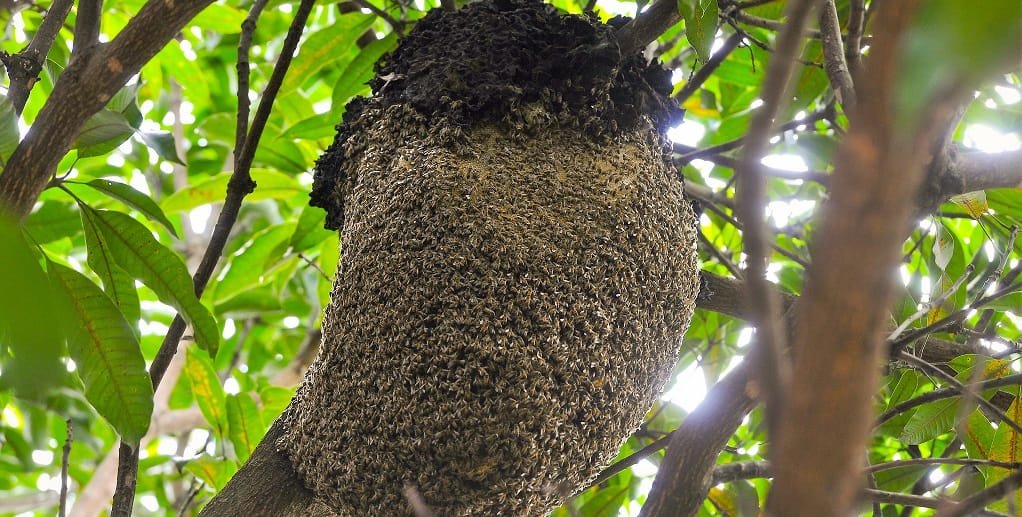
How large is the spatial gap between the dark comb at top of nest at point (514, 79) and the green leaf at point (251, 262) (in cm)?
83

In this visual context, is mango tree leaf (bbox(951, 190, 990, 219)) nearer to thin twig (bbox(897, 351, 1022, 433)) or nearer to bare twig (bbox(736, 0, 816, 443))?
thin twig (bbox(897, 351, 1022, 433))

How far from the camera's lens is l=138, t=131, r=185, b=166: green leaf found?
1.37m

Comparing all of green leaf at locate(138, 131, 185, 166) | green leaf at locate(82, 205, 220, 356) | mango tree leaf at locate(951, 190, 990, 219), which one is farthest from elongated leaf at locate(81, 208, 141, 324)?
mango tree leaf at locate(951, 190, 990, 219)

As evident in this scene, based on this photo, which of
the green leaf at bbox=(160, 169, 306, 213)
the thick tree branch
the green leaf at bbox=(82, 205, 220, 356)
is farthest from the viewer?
the green leaf at bbox=(160, 169, 306, 213)

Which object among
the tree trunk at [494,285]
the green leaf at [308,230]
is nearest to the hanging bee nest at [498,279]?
the tree trunk at [494,285]

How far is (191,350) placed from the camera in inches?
79.2

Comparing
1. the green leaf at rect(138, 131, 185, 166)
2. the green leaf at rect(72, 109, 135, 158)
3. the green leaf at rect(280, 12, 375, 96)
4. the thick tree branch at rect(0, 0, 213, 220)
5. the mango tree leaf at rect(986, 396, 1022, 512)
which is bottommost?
the mango tree leaf at rect(986, 396, 1022, 512)

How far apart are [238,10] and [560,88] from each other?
1.39 metres

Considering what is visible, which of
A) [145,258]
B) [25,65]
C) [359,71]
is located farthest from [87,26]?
[359,71]

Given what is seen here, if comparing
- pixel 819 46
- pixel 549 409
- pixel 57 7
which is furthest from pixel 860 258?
pixel 819 46

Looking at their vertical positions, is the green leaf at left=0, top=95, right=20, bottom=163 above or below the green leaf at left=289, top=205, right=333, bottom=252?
below

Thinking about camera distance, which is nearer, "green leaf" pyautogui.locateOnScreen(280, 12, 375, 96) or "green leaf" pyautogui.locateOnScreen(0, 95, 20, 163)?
"green leaf" pyautogui.locateOnScreen(0, 95, 20, 163)

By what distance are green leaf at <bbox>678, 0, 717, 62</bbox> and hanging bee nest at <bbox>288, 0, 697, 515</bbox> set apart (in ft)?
0.25

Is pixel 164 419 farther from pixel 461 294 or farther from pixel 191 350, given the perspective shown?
pixel 461 294
